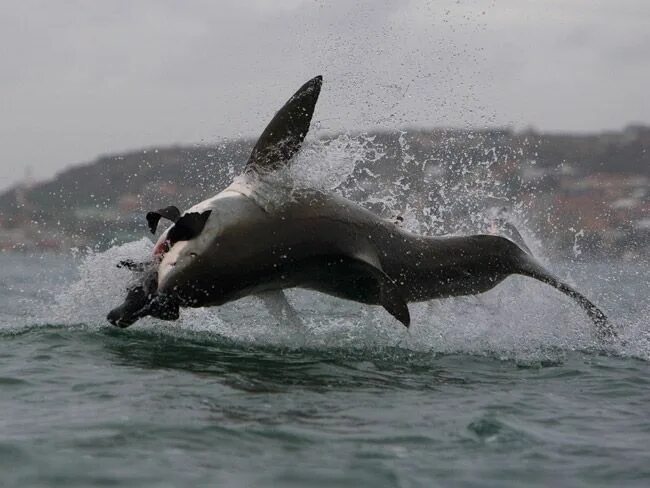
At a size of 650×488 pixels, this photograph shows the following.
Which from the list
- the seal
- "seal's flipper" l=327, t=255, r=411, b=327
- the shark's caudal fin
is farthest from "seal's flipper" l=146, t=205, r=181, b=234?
the shark's caudal fin

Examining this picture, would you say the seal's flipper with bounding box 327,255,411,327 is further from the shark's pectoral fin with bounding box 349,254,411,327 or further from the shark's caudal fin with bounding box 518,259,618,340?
the shark's caudal fin with bounding box 518,259,618,340

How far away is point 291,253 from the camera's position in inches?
427

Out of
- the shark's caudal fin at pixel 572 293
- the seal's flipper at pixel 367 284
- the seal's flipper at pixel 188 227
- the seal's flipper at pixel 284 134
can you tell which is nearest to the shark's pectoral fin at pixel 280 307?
the seal's flipper at pixel 367 284

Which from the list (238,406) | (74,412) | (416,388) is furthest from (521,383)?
(74,412)

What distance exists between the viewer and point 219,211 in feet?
34.7

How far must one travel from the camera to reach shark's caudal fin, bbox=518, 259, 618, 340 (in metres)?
12.4

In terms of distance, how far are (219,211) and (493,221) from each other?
5.07m

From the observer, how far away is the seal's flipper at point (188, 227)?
10148 mm

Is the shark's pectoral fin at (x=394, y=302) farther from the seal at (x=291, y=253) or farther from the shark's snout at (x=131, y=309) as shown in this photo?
the shark's snout at (x=131, y=309)

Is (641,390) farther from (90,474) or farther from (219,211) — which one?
(90,474)

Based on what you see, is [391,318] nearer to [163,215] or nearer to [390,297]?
[390,297]

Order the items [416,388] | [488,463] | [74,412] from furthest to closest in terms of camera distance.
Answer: [416,388]
[74,412]
[488,463]

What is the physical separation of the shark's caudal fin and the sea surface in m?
0.26

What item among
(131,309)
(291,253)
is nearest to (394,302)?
(291,253)
